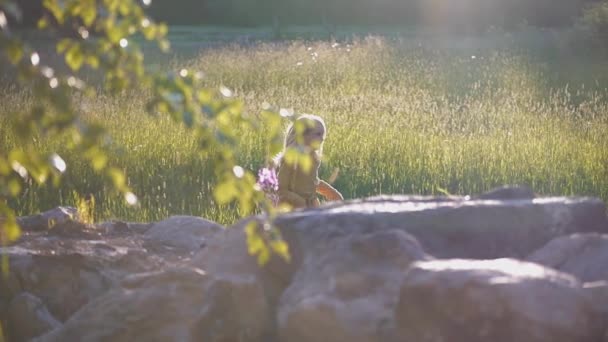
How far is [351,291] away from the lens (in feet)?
11.7

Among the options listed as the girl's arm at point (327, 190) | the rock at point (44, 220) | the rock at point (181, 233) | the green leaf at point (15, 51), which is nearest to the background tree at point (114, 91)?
the green leaf at point (15, 51)

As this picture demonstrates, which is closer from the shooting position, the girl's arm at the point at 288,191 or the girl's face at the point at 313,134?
the girl's face at the point at 313,134

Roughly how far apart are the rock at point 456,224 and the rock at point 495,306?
56cm

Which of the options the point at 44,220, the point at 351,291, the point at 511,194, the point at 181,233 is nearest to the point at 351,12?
the point at 44,220

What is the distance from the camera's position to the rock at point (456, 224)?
12.7 feet

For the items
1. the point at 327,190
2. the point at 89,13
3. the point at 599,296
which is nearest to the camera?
the point at 89,13

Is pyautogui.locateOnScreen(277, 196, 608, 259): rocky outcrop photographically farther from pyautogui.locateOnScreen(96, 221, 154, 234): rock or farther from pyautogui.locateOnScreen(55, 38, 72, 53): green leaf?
pyautogui.locateOnScreen(96, 221, 154, 234): rock

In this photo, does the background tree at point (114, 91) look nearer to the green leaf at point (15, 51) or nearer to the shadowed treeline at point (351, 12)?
the green leaf at point (15, 51)

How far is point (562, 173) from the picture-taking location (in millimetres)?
8664

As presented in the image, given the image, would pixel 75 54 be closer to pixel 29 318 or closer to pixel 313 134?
pixel 29 318

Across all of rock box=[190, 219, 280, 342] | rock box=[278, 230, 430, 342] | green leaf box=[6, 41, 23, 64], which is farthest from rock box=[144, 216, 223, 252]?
green leaf box=[6, 41, 23, 64]

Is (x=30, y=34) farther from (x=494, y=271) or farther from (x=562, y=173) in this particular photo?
(x=494, y=271)

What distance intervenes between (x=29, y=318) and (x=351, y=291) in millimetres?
1655

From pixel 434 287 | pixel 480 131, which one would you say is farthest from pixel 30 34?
pixel 434 287
